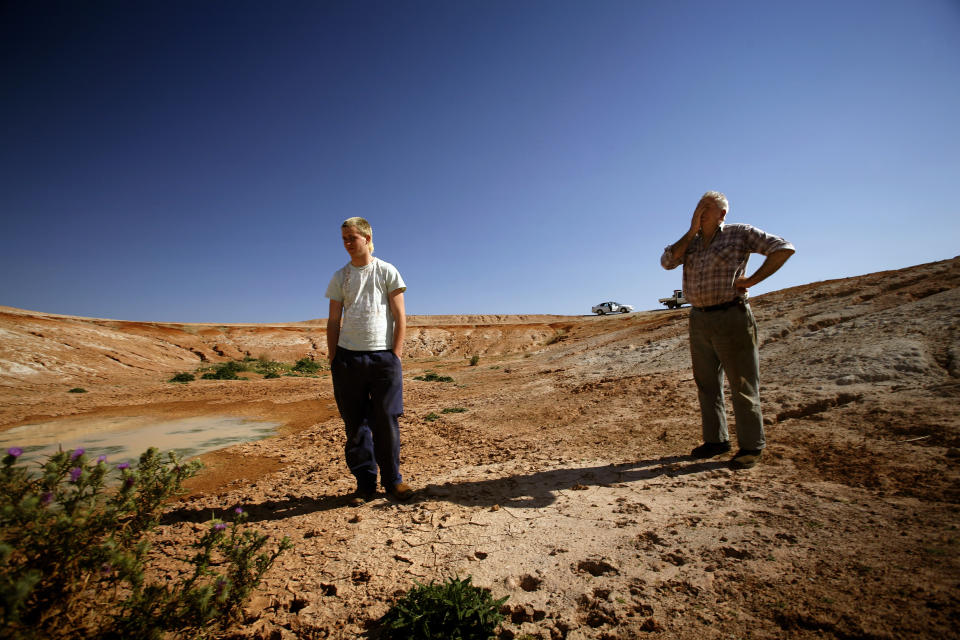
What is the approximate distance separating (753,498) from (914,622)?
1.15 m

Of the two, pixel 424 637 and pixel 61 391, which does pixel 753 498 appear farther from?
pixel 61 391

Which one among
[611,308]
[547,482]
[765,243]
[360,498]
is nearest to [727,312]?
[765,243]

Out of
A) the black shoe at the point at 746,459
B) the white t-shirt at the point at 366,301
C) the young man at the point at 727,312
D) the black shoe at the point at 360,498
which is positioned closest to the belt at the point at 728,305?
the young man at the point at 727,312

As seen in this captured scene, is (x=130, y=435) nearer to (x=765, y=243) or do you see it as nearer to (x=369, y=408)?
(x=369, y=408)

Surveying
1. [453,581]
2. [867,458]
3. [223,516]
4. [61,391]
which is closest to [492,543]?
[453,581]

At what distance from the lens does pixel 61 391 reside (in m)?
12.5

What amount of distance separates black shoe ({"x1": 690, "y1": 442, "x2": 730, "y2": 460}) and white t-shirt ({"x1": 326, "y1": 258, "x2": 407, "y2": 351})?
277 centimetres

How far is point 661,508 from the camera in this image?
260 cm

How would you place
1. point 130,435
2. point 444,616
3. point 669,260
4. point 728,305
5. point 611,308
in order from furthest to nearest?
point 611,308, point 130,435, point 669,260, point 728,305, point 444,616

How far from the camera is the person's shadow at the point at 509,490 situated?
9.73 ft

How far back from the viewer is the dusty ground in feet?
5.54

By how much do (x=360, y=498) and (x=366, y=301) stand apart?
1523mm

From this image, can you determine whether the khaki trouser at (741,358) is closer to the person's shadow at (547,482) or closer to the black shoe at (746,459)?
the black shoe at (746,459)

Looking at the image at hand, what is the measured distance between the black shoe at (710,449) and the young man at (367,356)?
247 cm
